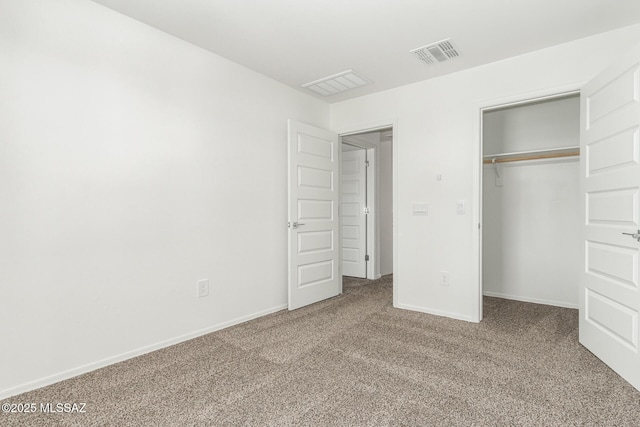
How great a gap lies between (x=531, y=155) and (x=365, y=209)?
2.31 metres

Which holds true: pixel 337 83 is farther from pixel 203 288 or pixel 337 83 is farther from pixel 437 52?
pixel 203 288

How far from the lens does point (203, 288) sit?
2.88 meters

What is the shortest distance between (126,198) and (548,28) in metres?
3.30

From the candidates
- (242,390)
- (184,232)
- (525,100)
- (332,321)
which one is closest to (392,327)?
(332,321)

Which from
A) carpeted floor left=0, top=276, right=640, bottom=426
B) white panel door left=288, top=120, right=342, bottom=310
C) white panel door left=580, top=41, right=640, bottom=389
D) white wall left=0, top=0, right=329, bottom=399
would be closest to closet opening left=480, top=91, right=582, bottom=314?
carpeted floor left=0, top=276, right=640, bottom=426

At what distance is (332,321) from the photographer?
3.21 metres

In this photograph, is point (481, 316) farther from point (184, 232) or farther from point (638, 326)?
point (184, 232)

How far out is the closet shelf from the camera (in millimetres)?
3449

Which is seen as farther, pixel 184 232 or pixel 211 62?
pixel 211 62

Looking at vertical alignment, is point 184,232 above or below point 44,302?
above

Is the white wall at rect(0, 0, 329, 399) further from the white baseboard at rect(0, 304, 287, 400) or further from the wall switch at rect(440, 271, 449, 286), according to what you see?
the wall switch at rect(440, 271, 449, 286)

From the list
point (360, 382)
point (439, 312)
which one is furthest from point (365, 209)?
point (360, 382)

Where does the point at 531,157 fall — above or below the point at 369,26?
below

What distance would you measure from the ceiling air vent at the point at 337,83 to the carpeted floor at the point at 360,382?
2.42 meters
